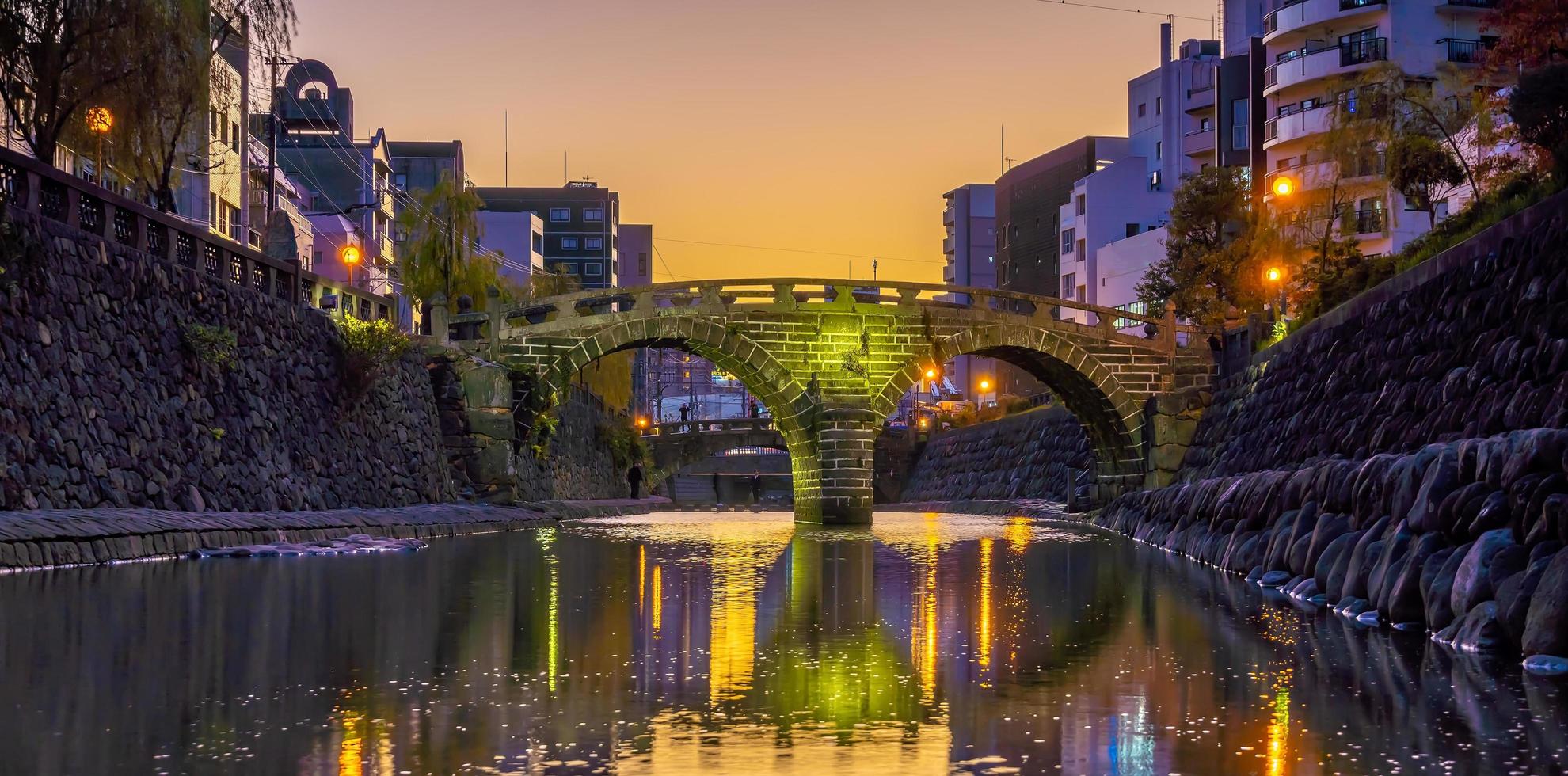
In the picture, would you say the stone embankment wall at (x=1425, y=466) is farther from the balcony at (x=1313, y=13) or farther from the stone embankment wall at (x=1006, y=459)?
the balcony at (x=1313, y=13)

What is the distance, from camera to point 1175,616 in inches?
525

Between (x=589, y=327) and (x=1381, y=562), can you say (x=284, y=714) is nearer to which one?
(x=1381, y=562)

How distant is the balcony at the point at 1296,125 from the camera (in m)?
60.0

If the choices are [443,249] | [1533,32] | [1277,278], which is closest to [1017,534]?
[1533,32]

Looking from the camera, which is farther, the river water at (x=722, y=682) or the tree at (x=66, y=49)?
the tree at (x=66, y=49)

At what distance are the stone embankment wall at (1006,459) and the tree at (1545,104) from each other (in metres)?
24.3

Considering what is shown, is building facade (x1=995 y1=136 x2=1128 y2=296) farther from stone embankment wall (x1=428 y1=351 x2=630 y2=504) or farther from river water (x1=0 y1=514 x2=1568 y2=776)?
river water (x1=0 y1=514 x2=1568 y2=776)

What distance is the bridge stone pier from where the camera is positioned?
139 ft

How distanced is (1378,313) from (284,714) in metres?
22.5

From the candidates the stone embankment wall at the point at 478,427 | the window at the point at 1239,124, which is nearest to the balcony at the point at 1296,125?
the window at the point at 1239,124

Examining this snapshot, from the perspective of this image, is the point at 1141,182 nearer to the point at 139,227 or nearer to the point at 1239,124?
the point at 1239,124

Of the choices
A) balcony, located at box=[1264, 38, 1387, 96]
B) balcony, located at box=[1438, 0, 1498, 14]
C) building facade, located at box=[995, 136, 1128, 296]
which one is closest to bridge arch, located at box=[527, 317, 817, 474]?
balcony, located at box=[1264, 38, 1387, 96]

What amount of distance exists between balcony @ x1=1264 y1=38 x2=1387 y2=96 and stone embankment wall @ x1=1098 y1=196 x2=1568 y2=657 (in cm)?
2598

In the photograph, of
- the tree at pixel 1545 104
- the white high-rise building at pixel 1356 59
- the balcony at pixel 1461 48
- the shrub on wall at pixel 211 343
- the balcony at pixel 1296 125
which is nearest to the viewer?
the shrub on wall at pixel 211 343
